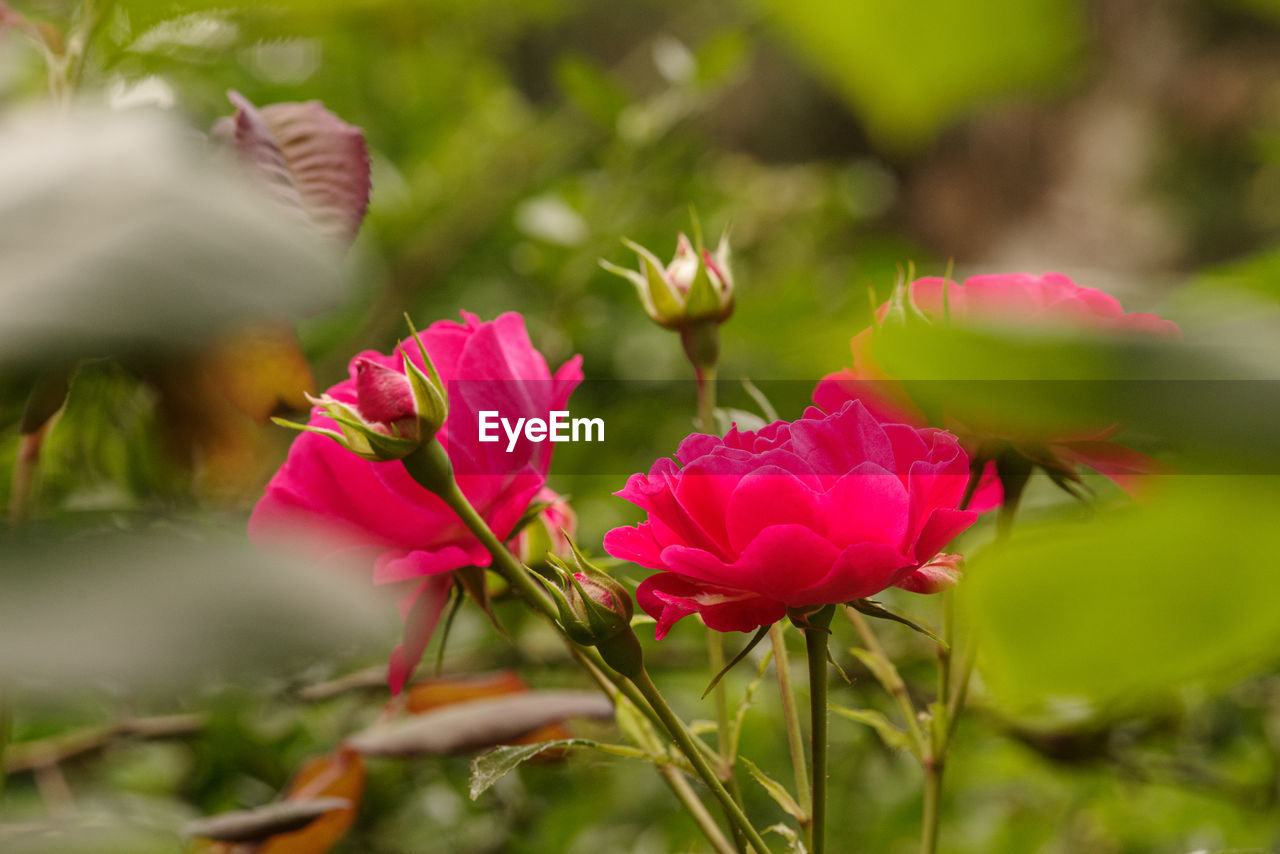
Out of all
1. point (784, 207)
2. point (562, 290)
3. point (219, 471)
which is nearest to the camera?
point (219, 471)

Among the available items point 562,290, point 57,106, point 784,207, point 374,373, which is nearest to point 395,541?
point 374,373

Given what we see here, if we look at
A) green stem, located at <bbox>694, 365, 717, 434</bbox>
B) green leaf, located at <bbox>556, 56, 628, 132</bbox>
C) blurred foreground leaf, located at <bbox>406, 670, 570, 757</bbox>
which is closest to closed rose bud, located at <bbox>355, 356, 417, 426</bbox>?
green stem, located at <bbox>694, 365, 717, 434</bbox>

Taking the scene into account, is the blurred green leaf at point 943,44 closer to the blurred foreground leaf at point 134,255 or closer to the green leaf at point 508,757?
the blurred foreground leaf at point 134,255

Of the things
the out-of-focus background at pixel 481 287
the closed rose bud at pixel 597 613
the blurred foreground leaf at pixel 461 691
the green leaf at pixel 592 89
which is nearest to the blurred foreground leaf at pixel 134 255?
the out-of-focus background at pixel 481 287

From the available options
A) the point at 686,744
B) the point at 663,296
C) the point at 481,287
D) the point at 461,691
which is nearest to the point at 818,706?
the point at 686,744

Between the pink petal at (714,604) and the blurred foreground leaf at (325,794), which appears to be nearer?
the pink petal at (714,604)

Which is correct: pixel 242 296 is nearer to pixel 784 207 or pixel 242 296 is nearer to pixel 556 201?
pixel 556 201
